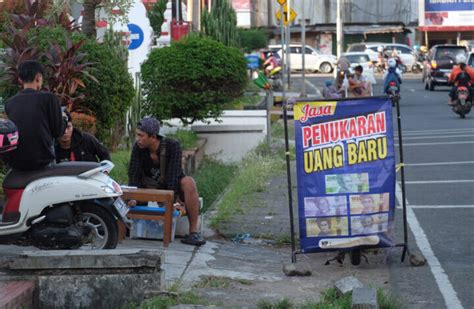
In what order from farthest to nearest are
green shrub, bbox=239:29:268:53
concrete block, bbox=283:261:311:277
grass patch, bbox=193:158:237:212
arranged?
green shrub, bbox=239:29:268:53 → grass patch, bbox=193:158:237:212 → concrete block, bbox=283:261:311:277

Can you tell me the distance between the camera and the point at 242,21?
6781cm

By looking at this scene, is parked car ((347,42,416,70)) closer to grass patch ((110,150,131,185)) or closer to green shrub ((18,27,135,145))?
grass patch ((110,150,131,185))

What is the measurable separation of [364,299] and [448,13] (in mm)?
56567

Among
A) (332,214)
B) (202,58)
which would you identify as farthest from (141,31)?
(332,214)

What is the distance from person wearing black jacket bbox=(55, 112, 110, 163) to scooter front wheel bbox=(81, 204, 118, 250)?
1.16 m

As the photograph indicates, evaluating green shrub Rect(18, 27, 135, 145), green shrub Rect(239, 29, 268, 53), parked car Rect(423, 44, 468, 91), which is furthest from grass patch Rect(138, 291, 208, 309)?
green shrub Rect(239, 29, 268, 53)

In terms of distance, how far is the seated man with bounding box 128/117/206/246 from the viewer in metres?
10.8

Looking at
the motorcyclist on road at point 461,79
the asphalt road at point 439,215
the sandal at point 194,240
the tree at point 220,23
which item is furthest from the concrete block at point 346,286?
the tree at point 220,23

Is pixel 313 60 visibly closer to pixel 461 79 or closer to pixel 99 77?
pixel 461 79

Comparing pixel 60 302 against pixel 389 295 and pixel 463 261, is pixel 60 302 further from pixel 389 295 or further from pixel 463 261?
pixel 463 261

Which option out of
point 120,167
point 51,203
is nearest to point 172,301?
point 51,203

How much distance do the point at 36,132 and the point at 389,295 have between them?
3168 mm

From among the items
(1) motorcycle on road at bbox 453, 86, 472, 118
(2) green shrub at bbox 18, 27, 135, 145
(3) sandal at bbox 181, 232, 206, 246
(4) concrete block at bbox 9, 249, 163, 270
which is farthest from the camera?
(1) motorcycle on road at bbox 453, 86, 472, 118

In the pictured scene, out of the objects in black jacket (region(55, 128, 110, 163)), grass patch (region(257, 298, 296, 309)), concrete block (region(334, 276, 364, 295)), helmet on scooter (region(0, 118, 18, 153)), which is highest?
helmet on scooter (region(0, 118, 18, 153))
